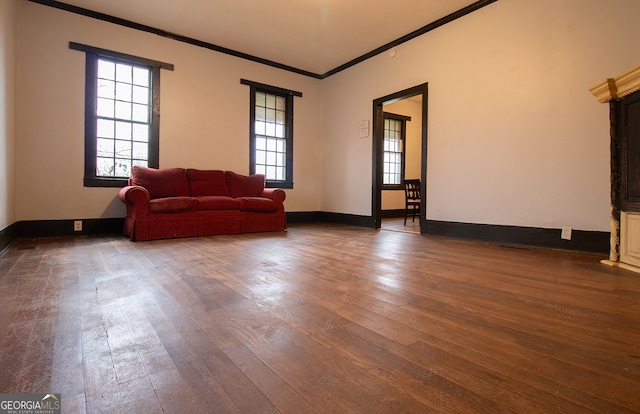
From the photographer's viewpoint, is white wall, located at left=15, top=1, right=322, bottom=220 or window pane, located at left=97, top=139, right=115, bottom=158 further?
window pane, located at left=97, top=139, right=115, bottom=158

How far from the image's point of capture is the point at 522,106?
3615 mm

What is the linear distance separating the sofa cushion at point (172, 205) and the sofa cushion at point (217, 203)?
Result: 0.09 meters

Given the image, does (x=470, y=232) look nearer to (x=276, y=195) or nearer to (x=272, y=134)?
(x=276, y=195)

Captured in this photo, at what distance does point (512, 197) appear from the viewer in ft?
12.2

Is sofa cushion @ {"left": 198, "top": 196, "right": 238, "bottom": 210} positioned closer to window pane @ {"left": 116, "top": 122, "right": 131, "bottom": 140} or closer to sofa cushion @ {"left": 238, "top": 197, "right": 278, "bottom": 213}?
sofa cushion @ {"left": 238, "top": 197, "right": 278, "bottom": 213}

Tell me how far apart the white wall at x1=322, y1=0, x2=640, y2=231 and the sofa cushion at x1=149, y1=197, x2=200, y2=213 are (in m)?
3.36

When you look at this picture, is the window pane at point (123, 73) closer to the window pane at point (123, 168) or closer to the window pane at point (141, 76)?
the window pane at point (141, 76)

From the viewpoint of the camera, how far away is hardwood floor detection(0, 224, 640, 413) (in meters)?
0.91

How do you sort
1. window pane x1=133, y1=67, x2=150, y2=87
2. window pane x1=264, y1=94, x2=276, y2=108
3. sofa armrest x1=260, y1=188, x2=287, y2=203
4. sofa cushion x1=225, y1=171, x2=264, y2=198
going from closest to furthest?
window pane x1=133, y1=67, x2=150, y2=87 → sofa armrest x1=260, y1=188, x2=287, y2=203 → sofa cushion x1=225, y1=171, x2=264, y2=198 → window pane x1=264, y1=94, x2=276, y2=108

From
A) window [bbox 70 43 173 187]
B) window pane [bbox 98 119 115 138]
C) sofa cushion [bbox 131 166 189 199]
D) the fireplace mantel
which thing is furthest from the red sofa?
the fireplace mantel

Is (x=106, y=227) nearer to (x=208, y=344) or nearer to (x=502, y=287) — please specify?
(x=208, y=344)

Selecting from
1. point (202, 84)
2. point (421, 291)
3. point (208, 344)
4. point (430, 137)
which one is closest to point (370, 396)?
point (208, 344)

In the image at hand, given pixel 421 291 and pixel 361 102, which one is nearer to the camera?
pixel 421 291

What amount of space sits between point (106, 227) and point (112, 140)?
126cm
